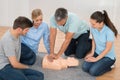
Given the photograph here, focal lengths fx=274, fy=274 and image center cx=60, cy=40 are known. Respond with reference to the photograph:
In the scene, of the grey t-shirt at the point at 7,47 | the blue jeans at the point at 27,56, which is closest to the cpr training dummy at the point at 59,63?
the blue jeans at the point at 27,56

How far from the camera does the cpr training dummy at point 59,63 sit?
2812 millimetres

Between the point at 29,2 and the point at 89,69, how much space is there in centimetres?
191

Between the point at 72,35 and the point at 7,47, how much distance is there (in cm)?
77

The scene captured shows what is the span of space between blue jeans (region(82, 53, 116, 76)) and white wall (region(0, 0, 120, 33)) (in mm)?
1476

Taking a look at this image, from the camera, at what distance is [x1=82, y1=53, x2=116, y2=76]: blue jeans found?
8.89ft

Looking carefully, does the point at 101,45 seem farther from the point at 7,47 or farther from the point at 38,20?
the point at 7,47

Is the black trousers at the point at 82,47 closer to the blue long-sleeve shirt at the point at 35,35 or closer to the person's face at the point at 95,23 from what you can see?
the blue long-sleeve shirt at the point at 35,35

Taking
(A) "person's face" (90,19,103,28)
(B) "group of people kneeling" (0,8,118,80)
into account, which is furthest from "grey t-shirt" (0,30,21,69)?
(A) "person's face" (90,19,103,28)

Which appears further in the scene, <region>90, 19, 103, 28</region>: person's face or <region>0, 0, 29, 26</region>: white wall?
<region>0, 0, 29, 26</region>: white wall

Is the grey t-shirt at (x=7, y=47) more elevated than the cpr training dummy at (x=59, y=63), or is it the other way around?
the grey t-shirt at (x=7, y=47)

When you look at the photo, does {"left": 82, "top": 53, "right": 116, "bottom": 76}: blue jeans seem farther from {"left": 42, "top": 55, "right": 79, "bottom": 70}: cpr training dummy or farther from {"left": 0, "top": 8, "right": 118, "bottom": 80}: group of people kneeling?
{"left": 42, "top": 55, "right": 79, "bottom": 70}: cpr training dummy

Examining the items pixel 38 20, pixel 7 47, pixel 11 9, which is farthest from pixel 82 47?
pixel 11 9

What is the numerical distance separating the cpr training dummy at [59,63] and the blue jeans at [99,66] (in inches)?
4.7

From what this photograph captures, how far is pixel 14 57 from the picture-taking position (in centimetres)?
234
